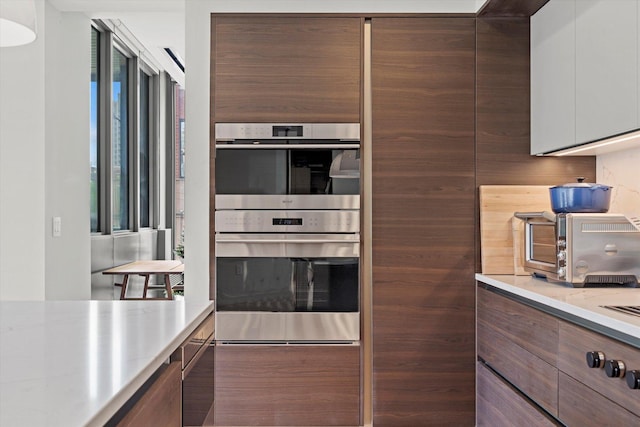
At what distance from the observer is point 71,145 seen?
125 inches

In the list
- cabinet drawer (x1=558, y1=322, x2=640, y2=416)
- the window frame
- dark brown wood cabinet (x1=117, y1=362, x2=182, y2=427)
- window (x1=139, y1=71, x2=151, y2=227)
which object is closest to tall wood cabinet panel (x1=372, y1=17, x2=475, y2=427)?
cabinet drawer (x1=558, y1=322, x2=640, y2=416)

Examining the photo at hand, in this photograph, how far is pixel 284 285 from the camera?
2.83 metres

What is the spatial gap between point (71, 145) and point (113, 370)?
101 inches

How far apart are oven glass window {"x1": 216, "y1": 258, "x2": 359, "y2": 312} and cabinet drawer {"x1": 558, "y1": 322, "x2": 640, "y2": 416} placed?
1.24m

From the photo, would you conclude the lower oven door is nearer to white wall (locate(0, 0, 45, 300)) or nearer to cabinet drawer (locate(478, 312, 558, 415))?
cabinet drawer (locate(478, 312, 558, 415))

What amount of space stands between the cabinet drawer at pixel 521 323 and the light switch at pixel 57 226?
231cm

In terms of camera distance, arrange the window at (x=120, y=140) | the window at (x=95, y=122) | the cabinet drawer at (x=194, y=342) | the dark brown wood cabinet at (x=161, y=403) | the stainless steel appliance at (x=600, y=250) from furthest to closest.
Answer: the window at (x=120, y=140)
the window at (x=95, y=122)
the stainless steel appliance at (x=600, y=250)
the cabinet drawer at (x=194, y=342)
the dark brown wood cabinet at (x=161, y=403)

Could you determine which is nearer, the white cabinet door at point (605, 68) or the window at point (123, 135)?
the white cabinet door at point (605, 68)

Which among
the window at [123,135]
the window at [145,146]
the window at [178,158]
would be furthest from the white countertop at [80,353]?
the window at [178,158]

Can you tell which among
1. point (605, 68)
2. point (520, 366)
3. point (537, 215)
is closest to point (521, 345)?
point (520, 366)

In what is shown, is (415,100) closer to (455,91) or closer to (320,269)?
(455,91)

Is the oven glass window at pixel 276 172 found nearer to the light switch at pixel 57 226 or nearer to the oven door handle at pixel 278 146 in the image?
the oven door handle at pixel 278 146

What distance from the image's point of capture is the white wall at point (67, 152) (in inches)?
116

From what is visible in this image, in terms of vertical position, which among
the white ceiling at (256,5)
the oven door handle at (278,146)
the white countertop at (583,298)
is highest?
the white ceiling at (256,5)
